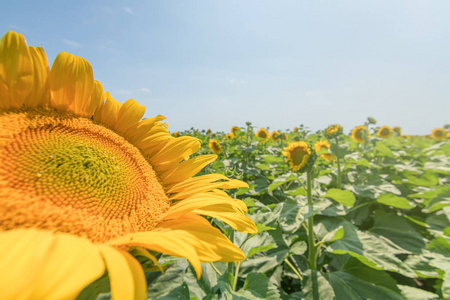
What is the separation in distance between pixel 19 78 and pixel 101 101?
0.85 feet

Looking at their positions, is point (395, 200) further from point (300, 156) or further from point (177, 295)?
point (177, 295)

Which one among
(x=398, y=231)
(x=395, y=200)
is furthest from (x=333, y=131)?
(x=398, y=231)

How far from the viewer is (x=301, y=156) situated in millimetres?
2818

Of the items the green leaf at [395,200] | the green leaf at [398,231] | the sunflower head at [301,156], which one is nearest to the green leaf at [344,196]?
the sunflower head at [301,156]

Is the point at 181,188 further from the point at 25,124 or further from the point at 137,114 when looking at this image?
the point at 25,124

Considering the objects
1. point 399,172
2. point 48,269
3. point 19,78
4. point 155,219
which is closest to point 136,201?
point 155,219

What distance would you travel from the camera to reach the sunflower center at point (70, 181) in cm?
52

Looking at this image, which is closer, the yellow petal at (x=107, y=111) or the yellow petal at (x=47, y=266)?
the yellow petal at (x=47, y=266)

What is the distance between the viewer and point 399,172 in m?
4.46

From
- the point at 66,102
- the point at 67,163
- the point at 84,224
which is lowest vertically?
the point at 84,224

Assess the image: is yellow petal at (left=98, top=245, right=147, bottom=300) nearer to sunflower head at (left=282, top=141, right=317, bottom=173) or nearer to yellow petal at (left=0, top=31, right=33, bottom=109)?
yellow petal at (left=0, top=31, right=33, bottom=109)

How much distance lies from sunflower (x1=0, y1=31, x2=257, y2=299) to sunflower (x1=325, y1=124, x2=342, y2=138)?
3458 mm

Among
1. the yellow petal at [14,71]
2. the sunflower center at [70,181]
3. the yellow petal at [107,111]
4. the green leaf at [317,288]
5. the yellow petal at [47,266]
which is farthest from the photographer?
the green leaf at [317,288]

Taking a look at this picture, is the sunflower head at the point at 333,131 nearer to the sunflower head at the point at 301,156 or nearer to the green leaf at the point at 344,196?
the sunflower head at the point at 301,156
